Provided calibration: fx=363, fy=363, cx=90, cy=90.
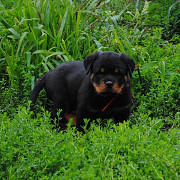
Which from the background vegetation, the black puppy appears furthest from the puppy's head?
the background vegetation

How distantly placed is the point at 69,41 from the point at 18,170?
134 inches

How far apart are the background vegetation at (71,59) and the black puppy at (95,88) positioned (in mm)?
281

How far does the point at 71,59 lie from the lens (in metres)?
5.37

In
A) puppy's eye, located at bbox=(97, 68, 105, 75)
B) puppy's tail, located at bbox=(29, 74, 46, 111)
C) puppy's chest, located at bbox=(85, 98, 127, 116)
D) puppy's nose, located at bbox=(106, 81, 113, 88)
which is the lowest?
puppy's tail, located at bbox=(29, 74, 46, 111)

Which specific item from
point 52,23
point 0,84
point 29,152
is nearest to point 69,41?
point 52,23

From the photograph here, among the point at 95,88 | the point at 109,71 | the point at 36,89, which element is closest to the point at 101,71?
the point at 109,71

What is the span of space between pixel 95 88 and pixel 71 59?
136cm

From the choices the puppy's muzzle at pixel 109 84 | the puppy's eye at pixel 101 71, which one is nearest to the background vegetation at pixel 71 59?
the puppy's muzzle at pixel 109 84

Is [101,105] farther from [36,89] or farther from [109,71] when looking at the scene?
[36,89]

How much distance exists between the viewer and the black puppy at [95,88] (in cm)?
405

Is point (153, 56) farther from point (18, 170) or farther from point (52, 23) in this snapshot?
point (18, 170)

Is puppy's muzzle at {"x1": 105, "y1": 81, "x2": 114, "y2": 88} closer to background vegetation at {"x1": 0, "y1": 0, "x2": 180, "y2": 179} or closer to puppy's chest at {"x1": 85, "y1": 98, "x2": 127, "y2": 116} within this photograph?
puppy's chest at {"x1": 85, "y1": 98, "x2": 127, "y2": 116}

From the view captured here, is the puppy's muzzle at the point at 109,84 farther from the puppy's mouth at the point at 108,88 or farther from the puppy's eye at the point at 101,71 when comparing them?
the puppy's eye at the point at 101,71

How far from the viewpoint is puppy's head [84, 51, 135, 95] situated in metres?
3.97
